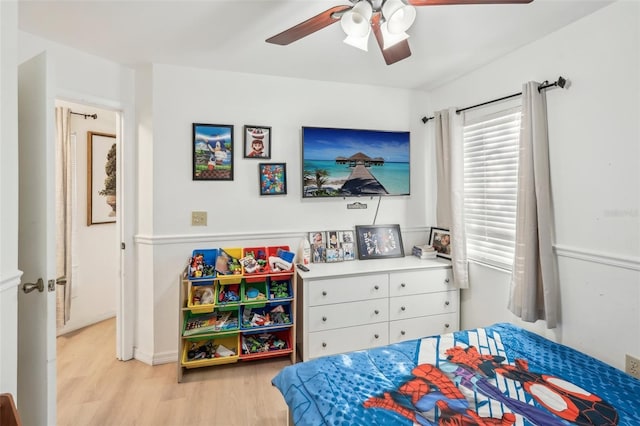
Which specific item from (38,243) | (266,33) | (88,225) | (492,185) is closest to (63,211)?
(88,225)

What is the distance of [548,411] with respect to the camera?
1.30 meters

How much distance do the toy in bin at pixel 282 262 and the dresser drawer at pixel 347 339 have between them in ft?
1.82

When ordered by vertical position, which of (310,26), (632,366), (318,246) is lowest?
(632,366)

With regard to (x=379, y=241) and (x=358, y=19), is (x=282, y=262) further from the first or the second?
(x=358, y=19)

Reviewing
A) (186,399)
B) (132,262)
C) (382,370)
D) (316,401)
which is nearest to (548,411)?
(382,370)

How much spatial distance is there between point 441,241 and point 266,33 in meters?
2.30

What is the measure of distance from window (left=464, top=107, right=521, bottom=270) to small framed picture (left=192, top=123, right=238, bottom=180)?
205cm

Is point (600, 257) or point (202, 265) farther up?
point (600, 257)

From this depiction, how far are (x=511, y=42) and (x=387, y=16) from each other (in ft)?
4.48

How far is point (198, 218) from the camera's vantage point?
269 centimetres

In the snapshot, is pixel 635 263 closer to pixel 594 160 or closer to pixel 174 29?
pixel 594 160

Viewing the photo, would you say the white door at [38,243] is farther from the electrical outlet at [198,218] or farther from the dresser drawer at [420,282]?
the dresser drawer at [420,282]

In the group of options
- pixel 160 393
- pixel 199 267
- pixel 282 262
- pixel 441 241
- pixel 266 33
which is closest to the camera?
pixel 266 33

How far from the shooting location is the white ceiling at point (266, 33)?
5.94 feet
